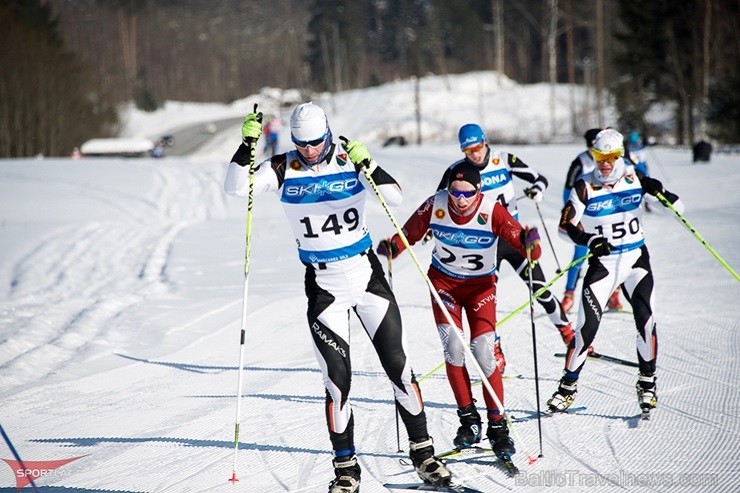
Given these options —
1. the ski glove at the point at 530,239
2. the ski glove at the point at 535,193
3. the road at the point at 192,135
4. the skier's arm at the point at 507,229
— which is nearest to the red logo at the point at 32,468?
the skier's arm at the point at 507,229

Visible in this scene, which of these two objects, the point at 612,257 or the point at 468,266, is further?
the point at 612,257

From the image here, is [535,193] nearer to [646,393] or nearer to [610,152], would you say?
[610,152]

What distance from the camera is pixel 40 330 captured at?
1029 cm

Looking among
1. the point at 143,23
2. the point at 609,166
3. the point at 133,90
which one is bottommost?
the point at 609,166

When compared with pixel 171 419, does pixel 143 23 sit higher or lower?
higher

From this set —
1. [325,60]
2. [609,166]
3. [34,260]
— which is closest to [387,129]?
[325,60]

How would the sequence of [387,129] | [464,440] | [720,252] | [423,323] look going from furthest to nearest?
1. [387,129]
2. [720,252]
3. [423,323]
4. [464,440]

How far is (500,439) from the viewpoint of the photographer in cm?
545

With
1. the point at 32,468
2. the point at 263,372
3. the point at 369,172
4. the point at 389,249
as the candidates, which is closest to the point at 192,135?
the point at 263,372

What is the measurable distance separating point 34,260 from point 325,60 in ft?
210

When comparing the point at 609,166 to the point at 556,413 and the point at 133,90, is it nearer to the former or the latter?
the point at 556,413

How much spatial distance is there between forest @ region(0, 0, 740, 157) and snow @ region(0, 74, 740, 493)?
2075cm

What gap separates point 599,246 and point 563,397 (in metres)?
1.43

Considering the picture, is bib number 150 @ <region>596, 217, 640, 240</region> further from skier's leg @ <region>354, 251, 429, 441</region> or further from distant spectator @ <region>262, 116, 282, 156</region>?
distant spectator @ <region>262, 116, 282, 156</region>
